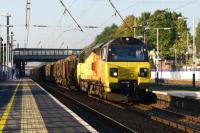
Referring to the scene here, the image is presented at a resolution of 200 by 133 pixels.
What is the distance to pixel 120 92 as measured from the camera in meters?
26.2

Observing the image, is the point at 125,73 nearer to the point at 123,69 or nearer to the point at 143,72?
the point at 123,69

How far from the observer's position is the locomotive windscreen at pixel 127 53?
26.1m

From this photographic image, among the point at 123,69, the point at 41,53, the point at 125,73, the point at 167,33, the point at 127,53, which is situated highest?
the point at 167,33

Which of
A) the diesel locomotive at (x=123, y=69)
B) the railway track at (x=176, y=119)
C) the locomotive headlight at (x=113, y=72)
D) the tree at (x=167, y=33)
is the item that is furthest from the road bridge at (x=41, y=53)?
the railway track at (x=176, y=119)

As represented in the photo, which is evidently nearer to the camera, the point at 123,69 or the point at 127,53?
the point at 123,69

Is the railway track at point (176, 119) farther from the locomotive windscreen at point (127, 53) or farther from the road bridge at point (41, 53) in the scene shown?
the road bridge at point (41, 53)

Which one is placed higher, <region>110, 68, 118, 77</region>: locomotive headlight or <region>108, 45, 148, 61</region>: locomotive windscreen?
<region>108, 45, 148, 61</region>: locomotive windscreen

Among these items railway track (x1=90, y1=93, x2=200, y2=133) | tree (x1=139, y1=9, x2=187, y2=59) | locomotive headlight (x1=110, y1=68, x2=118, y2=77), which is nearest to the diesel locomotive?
locomotive headlight (x1=110, y1=68, x2=118, y2=77)

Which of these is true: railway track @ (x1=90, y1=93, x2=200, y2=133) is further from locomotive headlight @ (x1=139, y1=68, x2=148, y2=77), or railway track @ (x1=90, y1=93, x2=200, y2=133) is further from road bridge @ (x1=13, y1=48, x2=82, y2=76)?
road bridge @ (x1=13, y1=48, x2=82, y2=76)

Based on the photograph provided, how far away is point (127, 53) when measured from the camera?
26.2m

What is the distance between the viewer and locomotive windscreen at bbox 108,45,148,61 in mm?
26078

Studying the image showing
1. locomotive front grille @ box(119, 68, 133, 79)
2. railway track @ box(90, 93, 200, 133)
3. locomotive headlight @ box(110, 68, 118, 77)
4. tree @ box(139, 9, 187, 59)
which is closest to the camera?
railway track @ box(90, 93, 200, 133)

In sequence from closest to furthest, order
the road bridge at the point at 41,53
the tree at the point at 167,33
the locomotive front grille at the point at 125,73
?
the locomotive front grille at the point at 125,73 → the tree at the point at 167,33 → the road bridge at the point at 41,53

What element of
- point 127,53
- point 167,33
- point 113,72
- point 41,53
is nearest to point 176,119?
point 113,72
